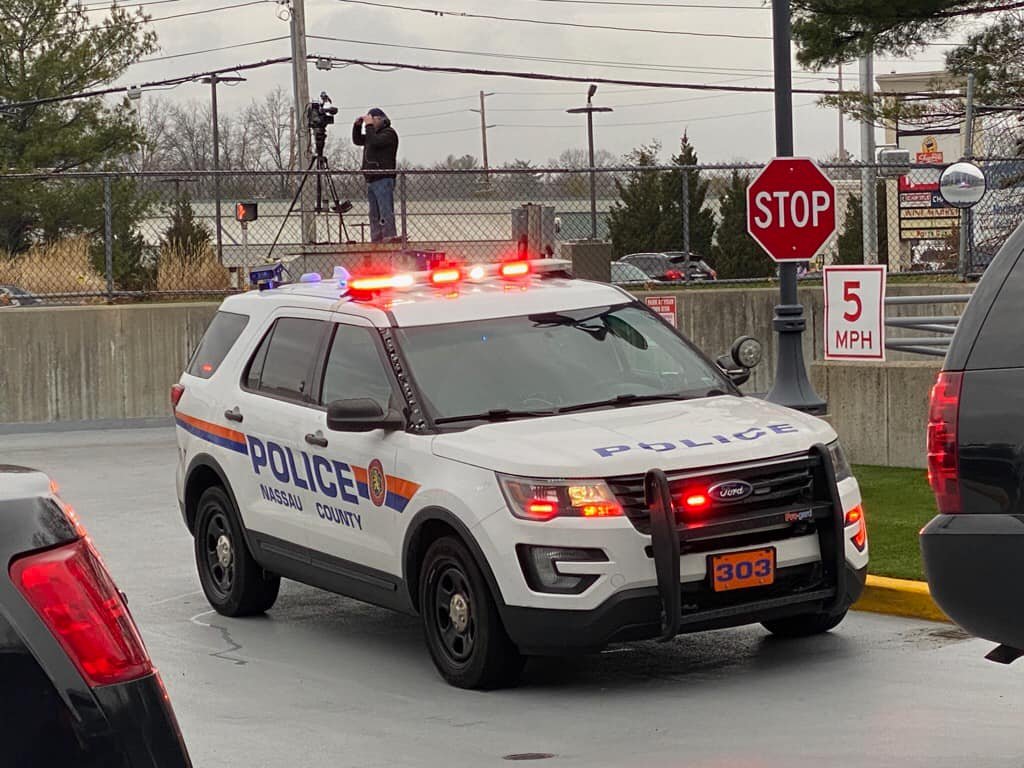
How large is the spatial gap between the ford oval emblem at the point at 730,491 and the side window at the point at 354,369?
1808mm

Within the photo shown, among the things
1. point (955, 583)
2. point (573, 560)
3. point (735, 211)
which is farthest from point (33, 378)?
point (735, 211)

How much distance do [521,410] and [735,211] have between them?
34.4 metres

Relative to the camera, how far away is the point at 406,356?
8750 millimetres

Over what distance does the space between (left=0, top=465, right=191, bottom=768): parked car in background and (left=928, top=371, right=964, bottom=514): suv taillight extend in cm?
349

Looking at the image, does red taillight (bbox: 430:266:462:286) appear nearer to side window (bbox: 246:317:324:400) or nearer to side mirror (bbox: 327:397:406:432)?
side window (bbox: 246:317:324:400)

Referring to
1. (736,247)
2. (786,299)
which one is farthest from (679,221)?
(786,299)

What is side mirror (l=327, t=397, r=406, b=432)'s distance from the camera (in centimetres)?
838

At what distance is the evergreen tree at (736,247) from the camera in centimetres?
4125

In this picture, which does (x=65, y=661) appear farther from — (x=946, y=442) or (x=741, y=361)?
(x=741, y=361)

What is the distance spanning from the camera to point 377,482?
8.55m

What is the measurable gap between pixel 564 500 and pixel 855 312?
17.6 feet

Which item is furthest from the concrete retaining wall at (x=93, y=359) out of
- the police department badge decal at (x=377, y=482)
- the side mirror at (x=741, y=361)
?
the police department badge decal at (x=377, y=482)

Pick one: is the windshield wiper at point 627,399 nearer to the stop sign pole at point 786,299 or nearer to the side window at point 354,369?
the side window at point 354,369

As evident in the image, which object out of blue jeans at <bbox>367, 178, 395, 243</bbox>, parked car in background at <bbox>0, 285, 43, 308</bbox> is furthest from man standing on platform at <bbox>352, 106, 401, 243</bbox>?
parked car in background at <bbox>0, 285, 43, 308</bbox>
